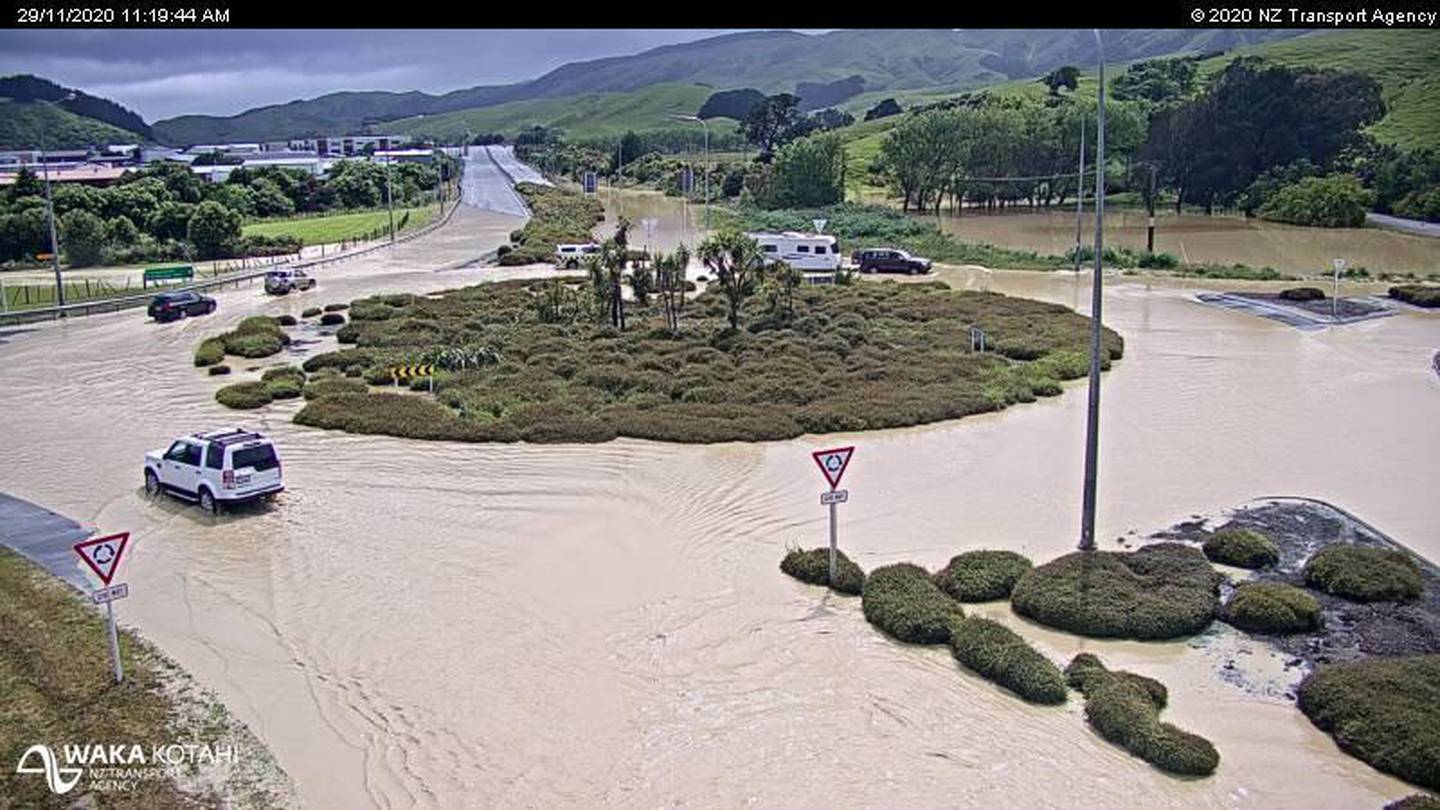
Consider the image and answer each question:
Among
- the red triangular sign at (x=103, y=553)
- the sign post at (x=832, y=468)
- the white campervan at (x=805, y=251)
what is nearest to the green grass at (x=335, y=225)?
the white campervan at (x=805, y=251)

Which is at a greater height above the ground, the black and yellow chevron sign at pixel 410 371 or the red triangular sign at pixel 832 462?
the red triangular sign at pixel 832 462

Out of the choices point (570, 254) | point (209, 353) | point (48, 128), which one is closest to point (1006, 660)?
point (209, 353)

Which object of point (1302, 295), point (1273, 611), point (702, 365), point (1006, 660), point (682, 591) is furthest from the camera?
point (1302, 295)

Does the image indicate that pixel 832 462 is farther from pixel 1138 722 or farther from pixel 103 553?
pixel 103 553

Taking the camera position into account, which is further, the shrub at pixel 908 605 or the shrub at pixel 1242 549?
the shrub at pixel 1242 549

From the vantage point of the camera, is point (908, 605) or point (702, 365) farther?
point (702, 365)

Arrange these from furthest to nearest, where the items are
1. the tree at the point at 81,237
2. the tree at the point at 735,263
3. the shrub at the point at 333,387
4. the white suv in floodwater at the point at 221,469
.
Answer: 1. the tree at the point at 81,237
2. the tree at the point at 735,263
3. the shrub at the point at 333,387
4. the white suv in floodwater at the point at 221,469

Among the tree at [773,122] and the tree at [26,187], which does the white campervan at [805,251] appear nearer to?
the tree at [26,187]
